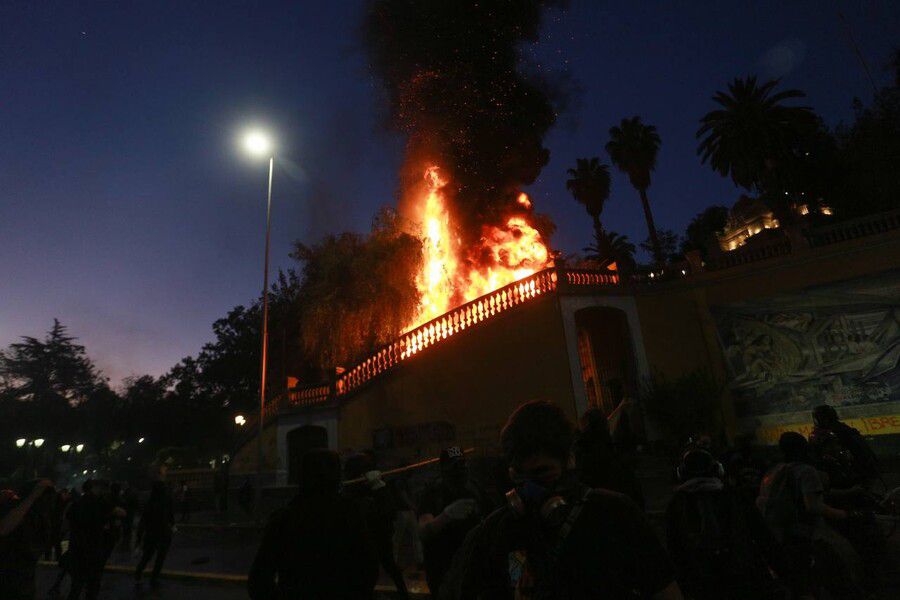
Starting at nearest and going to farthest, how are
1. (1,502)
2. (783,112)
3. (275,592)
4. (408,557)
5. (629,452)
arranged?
1. (275,592)
2. (1,502)
3. (629,452)
4. (408,557)
5. (783,112)

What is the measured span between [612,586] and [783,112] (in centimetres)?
3268

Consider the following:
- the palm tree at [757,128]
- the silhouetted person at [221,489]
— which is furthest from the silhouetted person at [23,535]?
the palm tree at [757,128]

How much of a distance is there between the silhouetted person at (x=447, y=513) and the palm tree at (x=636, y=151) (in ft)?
122

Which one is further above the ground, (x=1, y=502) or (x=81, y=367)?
(x=81, y=367)

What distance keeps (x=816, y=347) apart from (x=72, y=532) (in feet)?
60.3

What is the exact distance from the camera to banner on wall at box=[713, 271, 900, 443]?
14359 mm

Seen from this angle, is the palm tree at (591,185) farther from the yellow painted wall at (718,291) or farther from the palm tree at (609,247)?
the yellow painted wall at (718,291)

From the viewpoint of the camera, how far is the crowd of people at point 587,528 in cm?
166

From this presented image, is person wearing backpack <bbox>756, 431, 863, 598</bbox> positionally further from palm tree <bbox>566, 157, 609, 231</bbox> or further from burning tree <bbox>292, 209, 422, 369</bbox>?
palm tree <bbox>566, 157, 609, 231</bbox>

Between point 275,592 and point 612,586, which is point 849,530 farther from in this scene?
point 275,592

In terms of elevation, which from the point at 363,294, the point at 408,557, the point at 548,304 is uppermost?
the point at 363,294

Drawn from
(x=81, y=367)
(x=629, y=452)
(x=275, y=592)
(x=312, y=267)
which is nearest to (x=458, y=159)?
(x=312, y=267)

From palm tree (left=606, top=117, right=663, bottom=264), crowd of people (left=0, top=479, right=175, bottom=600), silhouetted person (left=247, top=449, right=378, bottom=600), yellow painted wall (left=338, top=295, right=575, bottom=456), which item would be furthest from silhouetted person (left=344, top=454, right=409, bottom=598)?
palm tree (left=606, top=117, right=663, bottom=264)

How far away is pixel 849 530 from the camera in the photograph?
4.26 meters
